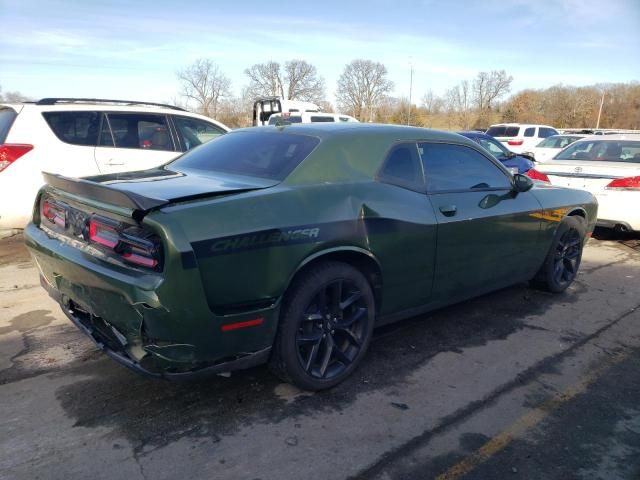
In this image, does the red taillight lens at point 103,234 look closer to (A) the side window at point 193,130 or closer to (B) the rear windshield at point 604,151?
(A) the side window at point 193,130

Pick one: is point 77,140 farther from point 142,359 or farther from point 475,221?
point 475,221

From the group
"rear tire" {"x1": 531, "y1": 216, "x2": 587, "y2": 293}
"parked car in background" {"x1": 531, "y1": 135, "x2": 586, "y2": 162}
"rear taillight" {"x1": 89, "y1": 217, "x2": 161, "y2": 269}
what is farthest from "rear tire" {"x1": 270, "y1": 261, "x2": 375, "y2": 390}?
"parked car in background" {"x1": 531, "y1": 135, "x2": 586, "y2": 162}

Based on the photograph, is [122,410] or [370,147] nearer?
[122,410]

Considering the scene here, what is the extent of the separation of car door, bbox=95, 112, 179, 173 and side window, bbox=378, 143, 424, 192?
400 cm

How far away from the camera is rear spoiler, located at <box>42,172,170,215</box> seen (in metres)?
2.44

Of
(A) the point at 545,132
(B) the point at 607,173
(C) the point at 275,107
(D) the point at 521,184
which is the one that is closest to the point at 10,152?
(D) the point at 521,184

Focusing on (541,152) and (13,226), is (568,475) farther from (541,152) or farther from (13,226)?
(541,152)

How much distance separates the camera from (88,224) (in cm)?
280

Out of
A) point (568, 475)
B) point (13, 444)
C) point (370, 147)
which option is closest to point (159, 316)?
point (13, 444)

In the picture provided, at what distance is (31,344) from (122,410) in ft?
4.11

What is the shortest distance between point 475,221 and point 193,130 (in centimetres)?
459

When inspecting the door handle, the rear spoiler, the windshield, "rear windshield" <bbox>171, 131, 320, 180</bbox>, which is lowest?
the windshield

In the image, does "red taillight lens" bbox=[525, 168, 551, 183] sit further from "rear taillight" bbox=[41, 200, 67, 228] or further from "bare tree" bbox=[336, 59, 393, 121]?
"bare tree" bbox=[336, 59, 393, 121]

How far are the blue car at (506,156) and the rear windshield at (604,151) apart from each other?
66.6 inches
